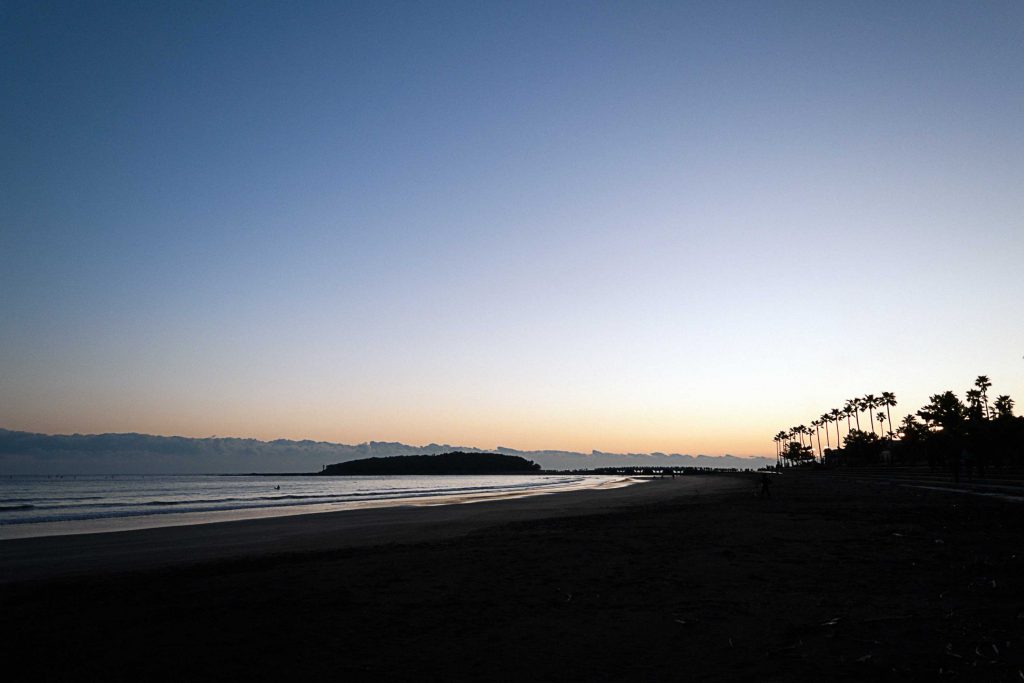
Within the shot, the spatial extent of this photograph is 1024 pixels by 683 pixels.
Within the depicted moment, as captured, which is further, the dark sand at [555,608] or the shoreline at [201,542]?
the shoreline at [201,542]

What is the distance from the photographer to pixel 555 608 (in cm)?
987

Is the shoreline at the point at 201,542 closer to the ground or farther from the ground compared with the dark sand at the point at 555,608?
closer to the ground

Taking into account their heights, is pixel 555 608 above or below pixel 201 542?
above

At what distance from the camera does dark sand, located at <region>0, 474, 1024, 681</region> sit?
7.09 meters

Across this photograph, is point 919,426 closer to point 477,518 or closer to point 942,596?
point 477,518

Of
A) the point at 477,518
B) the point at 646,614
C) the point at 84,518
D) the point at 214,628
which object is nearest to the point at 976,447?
the point at 477,518

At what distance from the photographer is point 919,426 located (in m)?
102

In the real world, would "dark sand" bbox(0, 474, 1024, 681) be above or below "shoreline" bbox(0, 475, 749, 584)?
above

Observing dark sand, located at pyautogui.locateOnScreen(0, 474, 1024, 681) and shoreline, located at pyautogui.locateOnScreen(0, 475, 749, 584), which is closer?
dark sand, located at pyautogui.locateOnScreen(0, 474, 1024, 681)

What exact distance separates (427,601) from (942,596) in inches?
330

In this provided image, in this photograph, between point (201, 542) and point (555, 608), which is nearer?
point (555, 608)

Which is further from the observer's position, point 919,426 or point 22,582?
point 919,426

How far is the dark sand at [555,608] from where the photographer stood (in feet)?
23.3

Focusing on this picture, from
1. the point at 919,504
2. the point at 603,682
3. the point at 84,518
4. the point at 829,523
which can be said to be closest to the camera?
the point at 603,682
